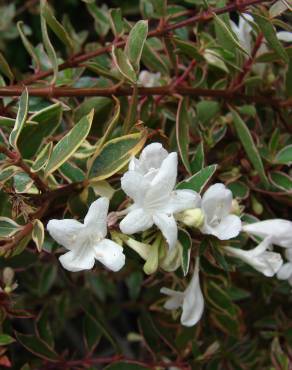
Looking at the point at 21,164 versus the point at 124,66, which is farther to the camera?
the point at 124,66

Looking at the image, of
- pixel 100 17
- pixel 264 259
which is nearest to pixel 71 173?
pixel 264 259

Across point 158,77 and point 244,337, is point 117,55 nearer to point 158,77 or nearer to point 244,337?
point 158,77

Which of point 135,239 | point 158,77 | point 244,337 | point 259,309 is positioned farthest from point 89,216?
point 259,309

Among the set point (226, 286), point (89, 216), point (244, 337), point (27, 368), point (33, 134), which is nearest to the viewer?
point (89, 216)

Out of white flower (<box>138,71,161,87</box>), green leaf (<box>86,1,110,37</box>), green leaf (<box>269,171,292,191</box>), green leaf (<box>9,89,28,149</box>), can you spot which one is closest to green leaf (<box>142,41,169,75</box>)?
white flower (<box>138,71,161,87</box>)

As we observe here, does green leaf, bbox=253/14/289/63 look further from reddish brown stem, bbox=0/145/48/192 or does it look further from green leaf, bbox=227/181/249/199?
reddish brown stem, bbox=0/145/48/192

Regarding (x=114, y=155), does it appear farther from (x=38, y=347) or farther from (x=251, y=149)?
(x=38, y=347)
